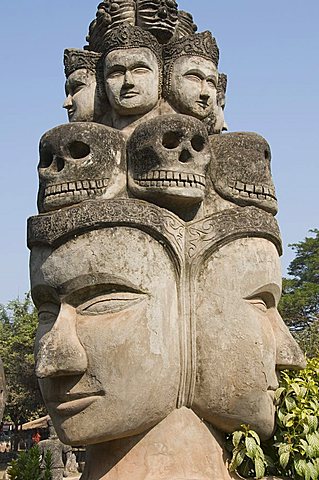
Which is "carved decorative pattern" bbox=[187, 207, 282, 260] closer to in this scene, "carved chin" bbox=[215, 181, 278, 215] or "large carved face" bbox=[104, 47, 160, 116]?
"carved chin" bbox=[215, 181, 278, 215]

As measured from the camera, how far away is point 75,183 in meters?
4.51

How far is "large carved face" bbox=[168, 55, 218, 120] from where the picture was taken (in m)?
5.10

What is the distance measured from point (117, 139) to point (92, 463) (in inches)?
91.3

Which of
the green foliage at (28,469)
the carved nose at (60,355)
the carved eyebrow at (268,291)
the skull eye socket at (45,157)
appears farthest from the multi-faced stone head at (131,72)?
the green foliage at (28,469)

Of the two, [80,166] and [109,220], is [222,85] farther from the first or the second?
[109,220]

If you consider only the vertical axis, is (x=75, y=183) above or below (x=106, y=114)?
below

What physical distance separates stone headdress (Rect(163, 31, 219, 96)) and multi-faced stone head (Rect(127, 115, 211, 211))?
2.44ft

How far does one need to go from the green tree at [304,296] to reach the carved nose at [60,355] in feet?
49.5

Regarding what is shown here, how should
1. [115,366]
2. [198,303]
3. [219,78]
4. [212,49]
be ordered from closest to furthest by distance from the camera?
[115,366] < [198,303] < [212,49] < [219,78]

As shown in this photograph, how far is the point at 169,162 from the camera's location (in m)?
4.45

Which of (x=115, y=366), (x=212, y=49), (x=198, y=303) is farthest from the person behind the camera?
(x=212, y=49)

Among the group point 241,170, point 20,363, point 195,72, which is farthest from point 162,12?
point 20,363

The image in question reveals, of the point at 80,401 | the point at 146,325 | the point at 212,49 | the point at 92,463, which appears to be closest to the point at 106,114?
the point at 212,49

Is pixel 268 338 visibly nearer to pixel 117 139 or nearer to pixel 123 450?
pixel 123 450
